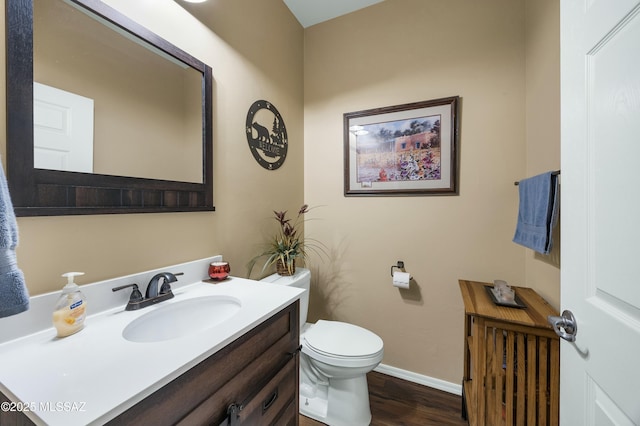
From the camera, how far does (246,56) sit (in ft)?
4.87

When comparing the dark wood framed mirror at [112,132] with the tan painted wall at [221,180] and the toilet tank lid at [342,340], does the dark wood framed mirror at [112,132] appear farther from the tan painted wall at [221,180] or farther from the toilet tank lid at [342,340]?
the toilet tank lid at [342,340]

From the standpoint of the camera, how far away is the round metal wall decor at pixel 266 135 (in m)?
1.53

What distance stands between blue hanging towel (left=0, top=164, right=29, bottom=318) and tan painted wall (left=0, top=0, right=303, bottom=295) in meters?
0.32

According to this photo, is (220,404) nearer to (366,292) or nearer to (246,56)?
(366,292)

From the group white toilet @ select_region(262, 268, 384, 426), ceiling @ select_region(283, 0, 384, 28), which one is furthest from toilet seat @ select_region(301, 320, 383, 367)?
ceiling @ select_region(283, 0, 384, 28)

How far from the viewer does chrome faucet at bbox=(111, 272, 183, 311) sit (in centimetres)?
87

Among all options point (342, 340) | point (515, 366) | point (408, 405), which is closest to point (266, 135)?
point (342, 340)

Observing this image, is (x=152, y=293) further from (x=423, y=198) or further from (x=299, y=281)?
(x=423, y=198)

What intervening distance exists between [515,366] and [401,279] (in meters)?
0.69

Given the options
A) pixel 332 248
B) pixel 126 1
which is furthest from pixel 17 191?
pixel 332 248

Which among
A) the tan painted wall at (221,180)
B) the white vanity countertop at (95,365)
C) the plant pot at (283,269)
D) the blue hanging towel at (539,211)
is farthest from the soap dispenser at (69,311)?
the blue hanging towel at (539,211)

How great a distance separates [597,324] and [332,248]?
154 centimetres

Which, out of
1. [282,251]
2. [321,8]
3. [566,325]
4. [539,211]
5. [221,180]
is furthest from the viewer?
[321,8]

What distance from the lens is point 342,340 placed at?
1.39 meters
